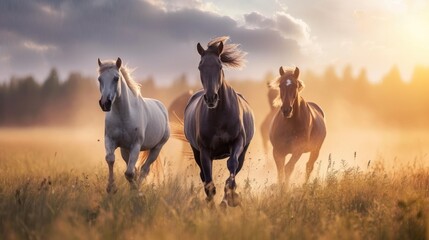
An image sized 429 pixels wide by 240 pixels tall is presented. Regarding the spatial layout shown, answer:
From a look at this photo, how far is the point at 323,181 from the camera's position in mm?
9445

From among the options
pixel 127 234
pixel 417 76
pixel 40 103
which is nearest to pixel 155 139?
pixel 127 234

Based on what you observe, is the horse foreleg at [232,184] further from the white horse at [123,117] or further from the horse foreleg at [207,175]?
the white horse at [123,117]

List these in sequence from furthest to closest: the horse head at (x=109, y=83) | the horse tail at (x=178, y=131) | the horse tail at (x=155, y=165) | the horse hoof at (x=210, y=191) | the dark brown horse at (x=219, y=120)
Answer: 1. the horse tail at (x=178, y=131)
2. the horse tail at (x=155, y=165)
3. the horse head at (x=109, y=83)
4. the horse hoof at (x=210, y=191)
5. the dark brown horse at (x=219, y=120)

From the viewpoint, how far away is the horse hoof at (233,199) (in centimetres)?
726

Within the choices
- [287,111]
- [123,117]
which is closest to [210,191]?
[123,117]

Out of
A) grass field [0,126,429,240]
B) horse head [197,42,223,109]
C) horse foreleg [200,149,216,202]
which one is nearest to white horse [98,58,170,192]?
grass field [0,126,429,240]

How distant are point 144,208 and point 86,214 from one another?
0.77m

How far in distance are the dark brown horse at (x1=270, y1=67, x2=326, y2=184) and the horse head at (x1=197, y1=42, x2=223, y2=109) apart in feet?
10.2

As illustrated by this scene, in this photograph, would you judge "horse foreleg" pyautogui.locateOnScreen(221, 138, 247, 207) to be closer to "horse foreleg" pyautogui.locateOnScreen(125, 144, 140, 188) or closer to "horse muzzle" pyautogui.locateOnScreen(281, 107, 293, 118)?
"horse foreleg" pyautogui.locateOnScreen(125, 144, 140, 188)

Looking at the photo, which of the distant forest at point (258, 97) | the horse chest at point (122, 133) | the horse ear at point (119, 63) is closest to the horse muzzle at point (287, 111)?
the horse chest at point (122, 133)

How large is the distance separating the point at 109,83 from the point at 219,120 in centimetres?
203

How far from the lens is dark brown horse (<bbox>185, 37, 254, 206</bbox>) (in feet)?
24.4

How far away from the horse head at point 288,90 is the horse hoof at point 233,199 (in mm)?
3503

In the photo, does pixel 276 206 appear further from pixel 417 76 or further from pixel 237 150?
pixel 417 76
